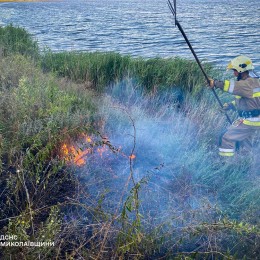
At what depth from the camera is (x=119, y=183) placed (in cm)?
405

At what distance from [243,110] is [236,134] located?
1.24ft

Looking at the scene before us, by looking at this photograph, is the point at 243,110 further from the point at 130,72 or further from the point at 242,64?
the point at 130,72

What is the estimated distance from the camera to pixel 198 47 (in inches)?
720

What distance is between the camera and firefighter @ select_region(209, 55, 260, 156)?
17.0 ft

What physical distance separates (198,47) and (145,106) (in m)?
12.7

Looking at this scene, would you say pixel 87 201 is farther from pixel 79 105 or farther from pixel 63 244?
pixel 79 105

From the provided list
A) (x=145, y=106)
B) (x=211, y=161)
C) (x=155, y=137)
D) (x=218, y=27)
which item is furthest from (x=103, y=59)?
(x=218, y=27)

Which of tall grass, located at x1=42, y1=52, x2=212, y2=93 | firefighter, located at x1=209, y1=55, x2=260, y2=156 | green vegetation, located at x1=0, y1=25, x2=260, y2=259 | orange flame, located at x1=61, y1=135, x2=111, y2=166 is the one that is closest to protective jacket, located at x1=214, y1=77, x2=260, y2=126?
firefighter, located at x1=209, y1=55, x2=260, y2=156

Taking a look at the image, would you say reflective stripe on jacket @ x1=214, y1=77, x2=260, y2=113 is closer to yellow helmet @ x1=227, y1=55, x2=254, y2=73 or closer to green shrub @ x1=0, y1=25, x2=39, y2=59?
yellow helmet @ x1=227, y1=55, x2=254, y2=73

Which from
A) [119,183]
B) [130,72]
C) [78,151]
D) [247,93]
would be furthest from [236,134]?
[130,72]

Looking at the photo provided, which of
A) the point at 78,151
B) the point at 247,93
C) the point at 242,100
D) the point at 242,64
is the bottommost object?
the point at 78,151

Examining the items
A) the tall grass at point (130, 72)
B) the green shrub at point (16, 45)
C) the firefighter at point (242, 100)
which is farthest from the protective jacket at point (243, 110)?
the green shrub at point (16, 45)

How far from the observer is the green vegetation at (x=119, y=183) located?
2.92 m

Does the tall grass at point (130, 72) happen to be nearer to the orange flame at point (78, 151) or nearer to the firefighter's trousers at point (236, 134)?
the firefighter's trousers at point (236, 134)
